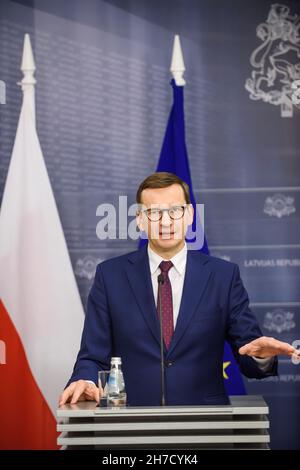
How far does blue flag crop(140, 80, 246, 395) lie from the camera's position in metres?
4.75

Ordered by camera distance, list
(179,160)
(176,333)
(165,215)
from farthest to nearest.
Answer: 1. (179,160)
2. (165,215)
3. (176,333)

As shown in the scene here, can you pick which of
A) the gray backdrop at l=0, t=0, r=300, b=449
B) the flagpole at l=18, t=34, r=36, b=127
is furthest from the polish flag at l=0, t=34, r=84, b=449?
the gray backdrop at l=0, t=0, r=300, b=449

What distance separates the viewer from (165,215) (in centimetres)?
337

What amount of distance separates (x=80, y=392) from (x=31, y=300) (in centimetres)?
233

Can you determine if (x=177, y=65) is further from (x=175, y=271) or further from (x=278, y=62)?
(x=175, y=271)

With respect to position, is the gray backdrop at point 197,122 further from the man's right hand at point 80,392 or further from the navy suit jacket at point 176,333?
the man's right hand at point 80,392

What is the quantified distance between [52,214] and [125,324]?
71.4 inches

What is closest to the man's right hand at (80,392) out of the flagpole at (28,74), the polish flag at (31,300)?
the polish flag at (31,300)

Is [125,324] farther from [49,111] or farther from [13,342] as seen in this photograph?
[49,111]

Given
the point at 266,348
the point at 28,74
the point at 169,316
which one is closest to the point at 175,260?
the point at 169,316

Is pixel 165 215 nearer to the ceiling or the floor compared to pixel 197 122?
nearer to the floor

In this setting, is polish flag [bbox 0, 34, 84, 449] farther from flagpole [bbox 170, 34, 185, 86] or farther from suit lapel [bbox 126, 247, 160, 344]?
suit lapel [bbox 126, 247, 160, 344]

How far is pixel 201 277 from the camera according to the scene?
135 inches
